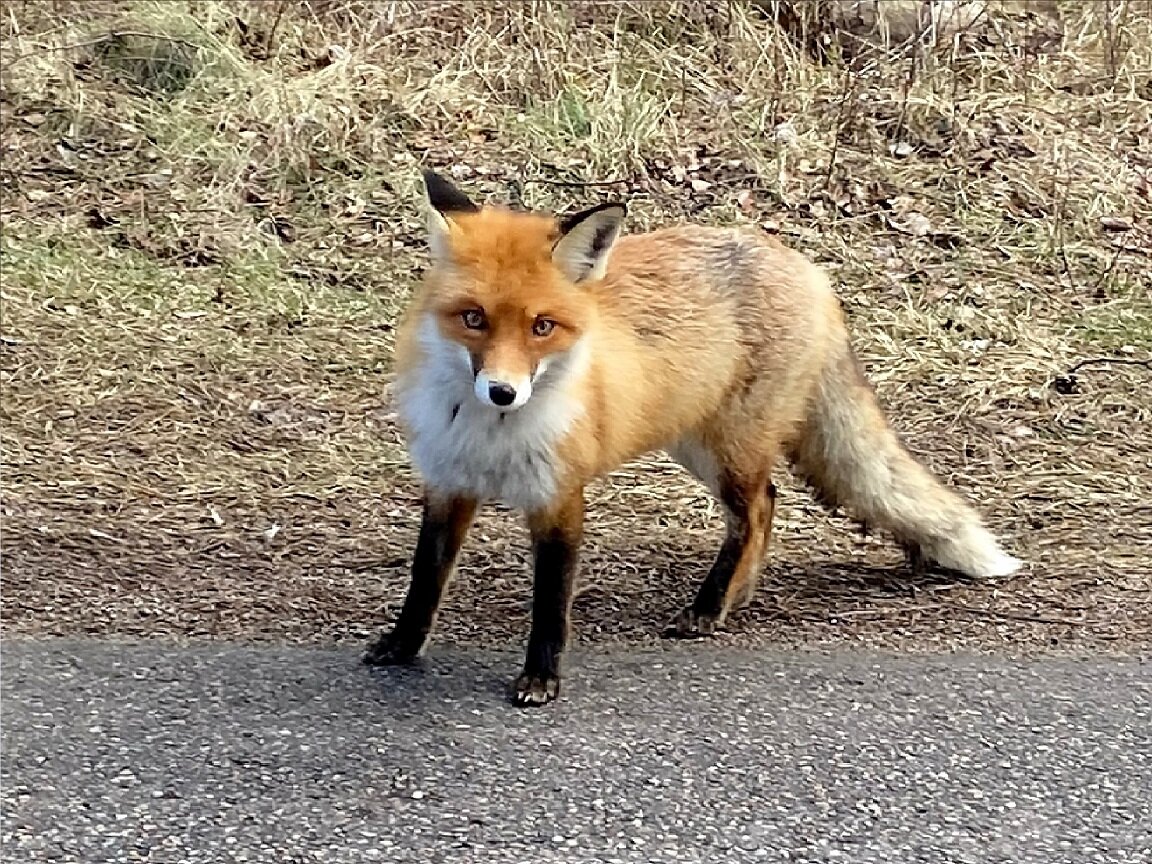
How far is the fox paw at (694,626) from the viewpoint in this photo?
4.65 metres

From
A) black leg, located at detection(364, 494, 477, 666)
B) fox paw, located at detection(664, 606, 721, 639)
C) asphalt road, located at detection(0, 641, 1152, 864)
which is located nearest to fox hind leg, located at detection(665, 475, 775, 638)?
fox paw, located at detection(664, 606, 721, 639)

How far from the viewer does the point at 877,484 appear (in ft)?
16.2

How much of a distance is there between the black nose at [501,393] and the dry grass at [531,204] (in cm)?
116

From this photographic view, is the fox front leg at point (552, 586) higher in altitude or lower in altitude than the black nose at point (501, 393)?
lower

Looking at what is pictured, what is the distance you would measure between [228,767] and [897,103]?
6.91 metres

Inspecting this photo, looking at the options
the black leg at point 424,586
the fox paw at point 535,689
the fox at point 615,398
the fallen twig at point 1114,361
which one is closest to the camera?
the fox at point 615,398

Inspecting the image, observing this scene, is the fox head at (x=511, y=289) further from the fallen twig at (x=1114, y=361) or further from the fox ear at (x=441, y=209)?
the fallen twig at (x=1114, y=361)

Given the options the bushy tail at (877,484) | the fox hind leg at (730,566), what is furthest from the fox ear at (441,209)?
the bushy tail at (877,484)

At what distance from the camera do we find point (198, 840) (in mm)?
3322

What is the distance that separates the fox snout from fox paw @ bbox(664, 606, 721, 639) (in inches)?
50.4

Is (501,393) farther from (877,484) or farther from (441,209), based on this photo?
(877,484)

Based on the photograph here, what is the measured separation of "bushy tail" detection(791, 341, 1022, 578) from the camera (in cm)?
493

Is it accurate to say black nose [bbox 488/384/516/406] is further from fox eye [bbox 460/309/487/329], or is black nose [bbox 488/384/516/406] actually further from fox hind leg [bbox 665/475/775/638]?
fox hind leg [bbox 665/475/775/638]

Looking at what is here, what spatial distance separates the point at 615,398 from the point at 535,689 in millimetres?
855
